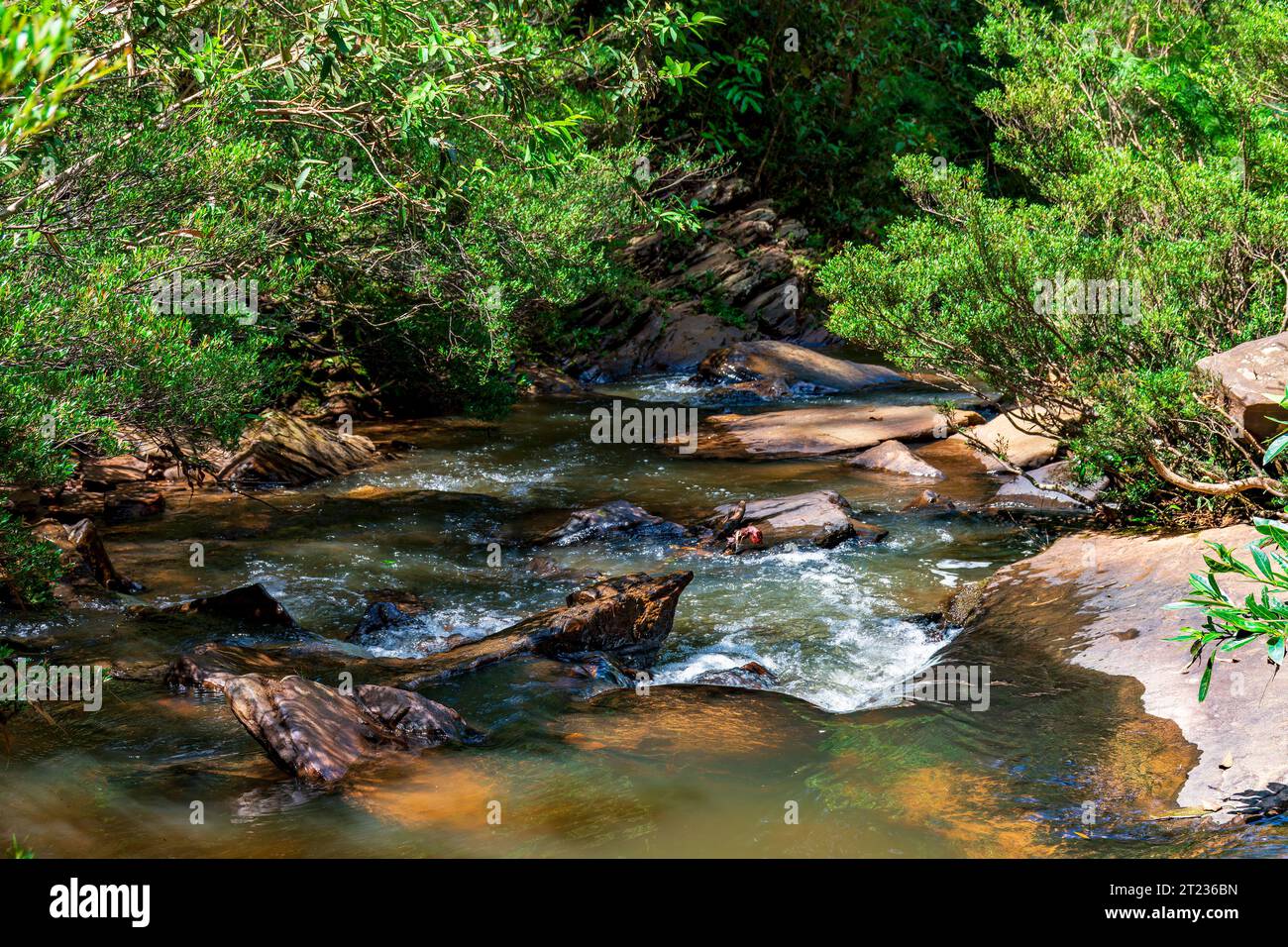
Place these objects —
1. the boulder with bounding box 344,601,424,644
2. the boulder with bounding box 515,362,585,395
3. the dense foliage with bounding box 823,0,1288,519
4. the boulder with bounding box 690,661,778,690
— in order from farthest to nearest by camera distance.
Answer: the boulder with bounding box 515,362,585,395 → the dense foliage with bounding box 823,0,1288,519 → the boulder with bounding box 344,601,424,644 → the boulder with bounding box 690,661,778,690

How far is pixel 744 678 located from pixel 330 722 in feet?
9.97

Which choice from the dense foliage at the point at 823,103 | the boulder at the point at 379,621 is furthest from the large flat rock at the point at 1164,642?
the dense foliage at the point at 823,103

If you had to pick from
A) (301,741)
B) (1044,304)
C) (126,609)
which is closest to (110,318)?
(126,609)

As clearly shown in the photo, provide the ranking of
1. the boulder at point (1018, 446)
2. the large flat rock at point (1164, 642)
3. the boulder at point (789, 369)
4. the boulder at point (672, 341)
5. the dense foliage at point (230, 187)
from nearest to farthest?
1. the large flat rock at point (1164, 642)
2. the dense foliage at point (230, 187)
3. the boulder at point (1018, 446)
4. the boulder at point (789, 369)
5. the boulder at point (672, 341)

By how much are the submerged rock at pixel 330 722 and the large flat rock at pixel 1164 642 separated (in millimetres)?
4210

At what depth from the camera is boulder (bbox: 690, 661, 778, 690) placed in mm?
7648

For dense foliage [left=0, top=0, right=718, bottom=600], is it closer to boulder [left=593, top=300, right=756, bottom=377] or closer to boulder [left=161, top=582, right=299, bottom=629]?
boulder [left=161, top=582, right=299, bottom=629]

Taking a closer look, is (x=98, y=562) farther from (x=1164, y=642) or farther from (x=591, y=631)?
(x=1164, y=642)

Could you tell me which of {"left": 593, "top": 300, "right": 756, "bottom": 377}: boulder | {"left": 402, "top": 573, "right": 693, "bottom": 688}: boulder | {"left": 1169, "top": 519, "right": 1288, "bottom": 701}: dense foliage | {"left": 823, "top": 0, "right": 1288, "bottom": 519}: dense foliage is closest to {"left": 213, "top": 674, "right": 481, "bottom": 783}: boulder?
{"left": 402, "top": 573, "right": 693, "bottom": 688}: boulder

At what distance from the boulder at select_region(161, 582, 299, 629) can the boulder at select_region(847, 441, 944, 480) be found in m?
8.58

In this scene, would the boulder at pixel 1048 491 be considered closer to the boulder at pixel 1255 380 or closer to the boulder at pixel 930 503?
the boulder at pixel 930 503

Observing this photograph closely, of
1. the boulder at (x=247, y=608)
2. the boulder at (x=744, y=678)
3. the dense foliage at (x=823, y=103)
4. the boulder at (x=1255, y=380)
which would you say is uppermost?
the dense foliage at (x=823, y=103)

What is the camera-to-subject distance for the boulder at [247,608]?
8.47m

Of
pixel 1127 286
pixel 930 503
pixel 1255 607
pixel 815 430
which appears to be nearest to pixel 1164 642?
A: pixel 1255 607
